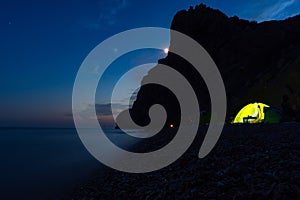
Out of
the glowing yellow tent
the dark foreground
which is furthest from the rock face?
the dark foreground

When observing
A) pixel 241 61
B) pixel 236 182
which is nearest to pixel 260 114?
pixel 236 182

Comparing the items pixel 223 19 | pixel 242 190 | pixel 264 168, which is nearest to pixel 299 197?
pixel 242 190

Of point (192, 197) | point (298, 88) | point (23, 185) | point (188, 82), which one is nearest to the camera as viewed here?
point (192, 197)

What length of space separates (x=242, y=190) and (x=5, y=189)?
12021mm

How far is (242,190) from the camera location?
4.58 meters

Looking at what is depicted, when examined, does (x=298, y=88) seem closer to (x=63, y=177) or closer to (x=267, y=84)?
(x=267, y=84)

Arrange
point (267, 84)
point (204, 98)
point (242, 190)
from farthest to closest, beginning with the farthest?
point (204, 98) → point (267, 84) → point (242, 190)

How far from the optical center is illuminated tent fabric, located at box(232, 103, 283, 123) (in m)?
24.5

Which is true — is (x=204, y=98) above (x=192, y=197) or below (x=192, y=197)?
above

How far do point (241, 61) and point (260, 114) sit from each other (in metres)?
54.6

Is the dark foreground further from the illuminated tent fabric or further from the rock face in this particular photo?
the rock face

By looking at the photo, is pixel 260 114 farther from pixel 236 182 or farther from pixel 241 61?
pixel 241 61

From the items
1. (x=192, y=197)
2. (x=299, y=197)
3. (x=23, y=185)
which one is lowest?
(x=23, y=185)

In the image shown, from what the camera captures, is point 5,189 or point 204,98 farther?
point 204,98
